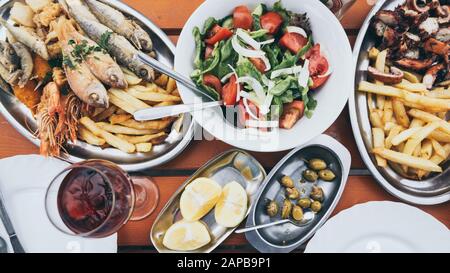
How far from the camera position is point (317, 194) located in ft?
4.92

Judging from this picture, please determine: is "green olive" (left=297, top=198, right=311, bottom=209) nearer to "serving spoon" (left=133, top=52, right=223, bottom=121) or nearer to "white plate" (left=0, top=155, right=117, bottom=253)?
"serving spoon" (left=133, top=52, right=223, bottom=121)

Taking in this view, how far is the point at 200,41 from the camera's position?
1.40 m

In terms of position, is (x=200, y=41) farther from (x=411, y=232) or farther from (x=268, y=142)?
(x=411, y=232)

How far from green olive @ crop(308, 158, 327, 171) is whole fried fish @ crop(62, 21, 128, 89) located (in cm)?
71

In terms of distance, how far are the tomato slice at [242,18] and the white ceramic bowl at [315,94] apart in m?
0.03

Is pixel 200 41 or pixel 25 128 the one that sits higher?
pixel 200 41

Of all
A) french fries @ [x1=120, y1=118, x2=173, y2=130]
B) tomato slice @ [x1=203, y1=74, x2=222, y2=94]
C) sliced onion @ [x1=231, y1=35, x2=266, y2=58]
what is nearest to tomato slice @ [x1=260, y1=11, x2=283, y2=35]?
sliced onion @ [x1=231, y1=35, x2=266, y2=58]

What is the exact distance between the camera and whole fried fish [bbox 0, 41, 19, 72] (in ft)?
4.80

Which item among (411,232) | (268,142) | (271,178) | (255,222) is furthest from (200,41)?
(411,232)

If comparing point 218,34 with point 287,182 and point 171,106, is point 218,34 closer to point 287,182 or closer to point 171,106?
point 171,106

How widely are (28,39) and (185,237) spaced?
0.87 meters

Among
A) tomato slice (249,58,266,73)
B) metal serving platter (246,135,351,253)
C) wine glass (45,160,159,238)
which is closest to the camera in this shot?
wine glass (45,160,159,238)

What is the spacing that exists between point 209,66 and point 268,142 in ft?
1.04

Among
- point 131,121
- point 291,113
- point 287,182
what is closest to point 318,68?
point 291,113
